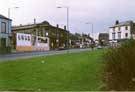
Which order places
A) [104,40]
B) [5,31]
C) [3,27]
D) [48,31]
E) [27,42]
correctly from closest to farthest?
[104,40] < [3,27] < [5,31] < [27,42] < [48,31]

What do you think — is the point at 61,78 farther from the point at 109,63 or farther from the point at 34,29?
the point at 34,29

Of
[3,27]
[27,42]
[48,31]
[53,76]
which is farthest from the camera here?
[48,31]

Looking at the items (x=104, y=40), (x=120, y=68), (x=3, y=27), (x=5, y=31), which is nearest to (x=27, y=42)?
(x=5, y=31)

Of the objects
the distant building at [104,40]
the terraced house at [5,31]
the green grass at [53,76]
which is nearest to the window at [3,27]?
the terraced house at [5,31]

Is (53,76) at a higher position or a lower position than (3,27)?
lower

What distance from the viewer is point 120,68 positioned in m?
18.1

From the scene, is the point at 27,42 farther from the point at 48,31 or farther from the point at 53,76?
the point at 53,76

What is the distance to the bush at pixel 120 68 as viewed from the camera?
17688 mm

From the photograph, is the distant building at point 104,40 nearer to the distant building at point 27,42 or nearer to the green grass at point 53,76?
the green grass at point 53,76

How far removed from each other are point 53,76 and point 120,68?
13.7 ft

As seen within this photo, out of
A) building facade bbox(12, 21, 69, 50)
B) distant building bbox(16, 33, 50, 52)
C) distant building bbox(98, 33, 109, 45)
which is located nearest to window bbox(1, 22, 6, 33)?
distant building bbox(16, 33, 50, 52)

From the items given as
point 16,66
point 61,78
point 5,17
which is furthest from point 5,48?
point 61,78

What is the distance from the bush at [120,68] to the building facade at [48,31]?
103288mm

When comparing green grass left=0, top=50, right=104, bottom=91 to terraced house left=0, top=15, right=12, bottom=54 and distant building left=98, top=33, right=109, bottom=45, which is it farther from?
terraced house left=0, top=15, right=12, bottom=54
